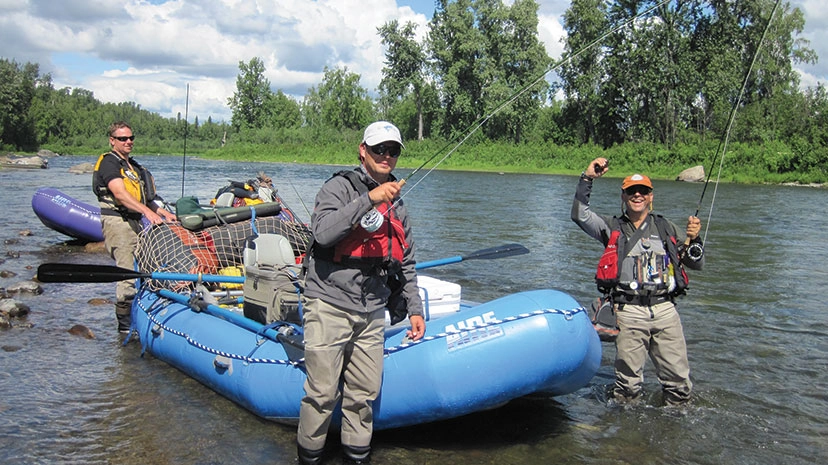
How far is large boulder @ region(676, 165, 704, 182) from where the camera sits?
1284 inches

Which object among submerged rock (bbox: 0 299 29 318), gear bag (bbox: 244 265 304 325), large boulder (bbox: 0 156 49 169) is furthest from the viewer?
large boulder (bbox: 0 156 49 169)

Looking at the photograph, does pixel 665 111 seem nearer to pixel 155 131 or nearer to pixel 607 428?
pixel 607 428

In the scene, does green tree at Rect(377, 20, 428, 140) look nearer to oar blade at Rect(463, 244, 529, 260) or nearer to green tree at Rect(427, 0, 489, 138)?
green tree at Rect(427, 0, 489, 138)

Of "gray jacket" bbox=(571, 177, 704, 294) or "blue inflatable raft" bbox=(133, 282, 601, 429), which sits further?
"gray jacket" bbox=(571, 177, 704, 294)

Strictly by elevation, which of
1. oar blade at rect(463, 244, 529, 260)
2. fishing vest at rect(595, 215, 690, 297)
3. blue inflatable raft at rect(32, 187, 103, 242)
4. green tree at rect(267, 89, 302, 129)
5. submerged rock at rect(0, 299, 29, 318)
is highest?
green tree at rect(267, 89, 302, 129)

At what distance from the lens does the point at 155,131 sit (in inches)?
4358

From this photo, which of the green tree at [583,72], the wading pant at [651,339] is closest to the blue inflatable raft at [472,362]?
the wading pant at [651,339]

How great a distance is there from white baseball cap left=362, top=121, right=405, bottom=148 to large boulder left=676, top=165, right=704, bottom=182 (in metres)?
31.4

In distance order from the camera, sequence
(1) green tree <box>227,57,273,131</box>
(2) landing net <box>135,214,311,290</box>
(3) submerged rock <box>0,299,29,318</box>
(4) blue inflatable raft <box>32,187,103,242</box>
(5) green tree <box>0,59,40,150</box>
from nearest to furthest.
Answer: (2) landing net <box>135,214,311,290</box>
(3) submerged rock <box>0,299,29,318</box>
(4) blue inflatable raft <box>32,187,103,242</box>
(5) green tree <box>0,59,40,150</box>
(1) green tree <box>227,57,273,131</box>

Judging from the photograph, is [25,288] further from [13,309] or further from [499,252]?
[499,252]

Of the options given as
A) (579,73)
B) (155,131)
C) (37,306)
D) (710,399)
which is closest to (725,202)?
(710,399)

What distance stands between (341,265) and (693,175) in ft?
106

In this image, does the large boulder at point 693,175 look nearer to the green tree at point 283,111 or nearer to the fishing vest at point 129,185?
the fishing vest at point 129,185

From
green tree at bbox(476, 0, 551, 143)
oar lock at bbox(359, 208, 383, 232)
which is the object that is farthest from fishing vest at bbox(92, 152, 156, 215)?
green tree at bbox(476, 0, 551, 143)
